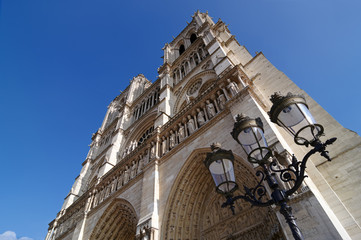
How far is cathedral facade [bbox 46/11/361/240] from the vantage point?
4504 millimetres

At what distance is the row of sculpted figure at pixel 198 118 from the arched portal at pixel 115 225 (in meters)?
3.24

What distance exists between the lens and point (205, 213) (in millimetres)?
7270

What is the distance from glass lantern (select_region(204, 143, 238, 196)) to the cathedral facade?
158 cm

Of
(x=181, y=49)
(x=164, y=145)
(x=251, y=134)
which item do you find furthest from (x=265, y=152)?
(x=181, y=49)

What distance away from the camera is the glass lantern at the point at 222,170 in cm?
320

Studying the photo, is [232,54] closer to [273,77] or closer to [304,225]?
[273,77]

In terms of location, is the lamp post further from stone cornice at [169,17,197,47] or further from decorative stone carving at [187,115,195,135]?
stone cornice at [169,17,197,47]

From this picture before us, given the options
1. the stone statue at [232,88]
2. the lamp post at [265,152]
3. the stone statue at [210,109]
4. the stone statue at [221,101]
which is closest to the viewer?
the lamp post at [265,152]

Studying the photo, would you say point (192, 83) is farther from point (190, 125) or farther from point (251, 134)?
point (251, 134)

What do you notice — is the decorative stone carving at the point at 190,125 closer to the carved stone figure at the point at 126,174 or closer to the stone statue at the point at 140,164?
the stone statue at the point at 140,164

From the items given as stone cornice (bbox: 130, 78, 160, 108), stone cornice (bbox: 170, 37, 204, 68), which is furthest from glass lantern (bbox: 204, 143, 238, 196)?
stone cornice (bbox: 130, 78, 160, 108)

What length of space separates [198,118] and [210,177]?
2416mm

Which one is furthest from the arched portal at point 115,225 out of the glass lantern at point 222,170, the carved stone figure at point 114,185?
the glass lantern at point 222,170

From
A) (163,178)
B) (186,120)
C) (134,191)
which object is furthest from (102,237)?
(186,120)
